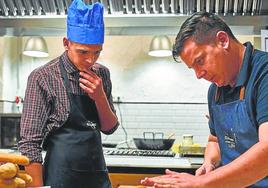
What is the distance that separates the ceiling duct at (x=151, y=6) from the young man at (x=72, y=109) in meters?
0.86

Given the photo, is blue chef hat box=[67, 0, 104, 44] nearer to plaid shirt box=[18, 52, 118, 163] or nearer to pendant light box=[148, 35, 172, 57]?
plaid shirt box=[18, 52, 118, 163]

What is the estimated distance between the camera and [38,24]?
2.79 meters

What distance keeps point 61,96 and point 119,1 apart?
108 centimetres

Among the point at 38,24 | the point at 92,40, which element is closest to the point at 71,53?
the point at 92,40

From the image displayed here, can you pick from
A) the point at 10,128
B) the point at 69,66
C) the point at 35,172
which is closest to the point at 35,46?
the point at 10,128

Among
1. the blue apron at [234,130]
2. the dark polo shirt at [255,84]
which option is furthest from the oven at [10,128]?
the dark polo shirt at [255,84]

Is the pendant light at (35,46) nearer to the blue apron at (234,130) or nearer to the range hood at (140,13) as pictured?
the range hood at (140,13)

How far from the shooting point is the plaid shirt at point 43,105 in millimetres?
1667

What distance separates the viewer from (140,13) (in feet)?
8.88

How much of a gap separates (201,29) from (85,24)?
0.57 m

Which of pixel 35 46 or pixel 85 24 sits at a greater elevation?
pixel 85 24

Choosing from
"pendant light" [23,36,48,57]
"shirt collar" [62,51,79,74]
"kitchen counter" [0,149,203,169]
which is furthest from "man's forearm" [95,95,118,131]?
"pendant light" [23,36,48,57]

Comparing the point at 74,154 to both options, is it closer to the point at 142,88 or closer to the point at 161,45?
the point at 161,45

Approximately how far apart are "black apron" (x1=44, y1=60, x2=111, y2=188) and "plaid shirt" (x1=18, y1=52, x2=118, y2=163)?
3 centimetres
